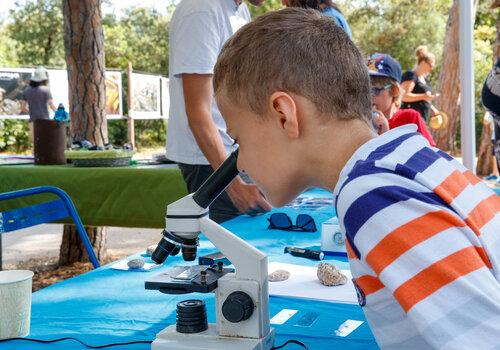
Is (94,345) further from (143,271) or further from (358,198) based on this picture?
(358,198)

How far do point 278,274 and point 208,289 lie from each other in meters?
0.43

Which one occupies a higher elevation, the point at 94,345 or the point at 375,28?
the point at 375,28

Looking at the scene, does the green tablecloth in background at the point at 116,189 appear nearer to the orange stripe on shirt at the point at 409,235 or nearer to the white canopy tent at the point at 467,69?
the white canopy tent at the point at 467,69

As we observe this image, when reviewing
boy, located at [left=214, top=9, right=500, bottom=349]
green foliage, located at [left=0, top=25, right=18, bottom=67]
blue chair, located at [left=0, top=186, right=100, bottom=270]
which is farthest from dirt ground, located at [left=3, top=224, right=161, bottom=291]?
green foliage, located at [left=0, top=25, right=18, bottom=67]

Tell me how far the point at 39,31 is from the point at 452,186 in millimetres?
23187

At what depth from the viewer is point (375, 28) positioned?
20031mm

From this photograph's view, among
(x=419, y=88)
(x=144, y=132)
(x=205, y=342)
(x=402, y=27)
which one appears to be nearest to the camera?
(x=205, y=342)

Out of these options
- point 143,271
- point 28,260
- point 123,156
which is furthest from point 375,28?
point 143,271

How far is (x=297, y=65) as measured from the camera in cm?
90

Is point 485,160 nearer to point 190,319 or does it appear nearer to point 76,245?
point 76,245

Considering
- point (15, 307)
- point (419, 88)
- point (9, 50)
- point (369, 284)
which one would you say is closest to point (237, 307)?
point (369, 284)

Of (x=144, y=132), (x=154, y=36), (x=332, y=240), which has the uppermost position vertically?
(x=154, y=36)

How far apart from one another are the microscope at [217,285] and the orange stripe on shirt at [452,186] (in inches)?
15.4

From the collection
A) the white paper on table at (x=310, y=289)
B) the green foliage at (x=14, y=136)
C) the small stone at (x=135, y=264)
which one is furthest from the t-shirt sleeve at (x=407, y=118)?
the green foliage at (x=14, y=136)
